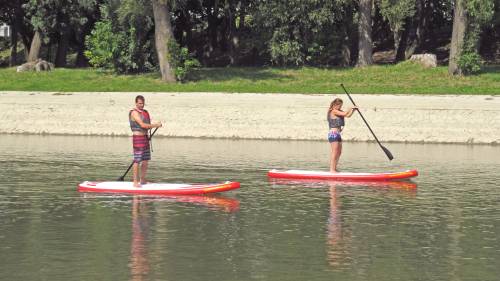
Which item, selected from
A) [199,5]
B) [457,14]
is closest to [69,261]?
[457,14]

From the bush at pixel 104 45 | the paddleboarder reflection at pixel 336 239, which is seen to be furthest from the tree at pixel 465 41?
the paddleboarder reflection at pixel 336 239

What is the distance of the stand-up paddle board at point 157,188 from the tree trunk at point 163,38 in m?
26.8

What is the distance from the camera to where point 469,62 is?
48469mm

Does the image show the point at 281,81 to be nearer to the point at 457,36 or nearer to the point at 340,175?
the point at 457,36

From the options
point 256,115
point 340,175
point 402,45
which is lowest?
point 340,175

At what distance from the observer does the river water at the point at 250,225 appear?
14.4 meters

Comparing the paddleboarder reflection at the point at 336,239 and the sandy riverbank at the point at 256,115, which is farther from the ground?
the sandy riverbank at the point at 256,115

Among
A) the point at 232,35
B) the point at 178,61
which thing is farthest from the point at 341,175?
the point at 232,35

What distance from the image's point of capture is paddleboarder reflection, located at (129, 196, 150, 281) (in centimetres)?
1409

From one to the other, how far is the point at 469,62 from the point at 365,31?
266 inches

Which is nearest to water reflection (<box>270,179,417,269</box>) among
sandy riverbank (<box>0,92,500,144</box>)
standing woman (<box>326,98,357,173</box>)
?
standing woman (<box>326,98,357,173</box>)

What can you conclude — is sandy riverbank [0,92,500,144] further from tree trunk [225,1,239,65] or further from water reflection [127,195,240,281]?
water reflection [127,195,240,281]

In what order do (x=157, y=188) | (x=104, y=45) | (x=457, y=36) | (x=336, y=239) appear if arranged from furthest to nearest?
(x=104, y=45), (x=457, y=36), (x=157, y=188), (x=336, y=239)

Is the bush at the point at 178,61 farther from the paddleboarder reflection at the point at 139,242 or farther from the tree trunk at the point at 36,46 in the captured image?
the paddleboarder reflection at the point at 139,242
